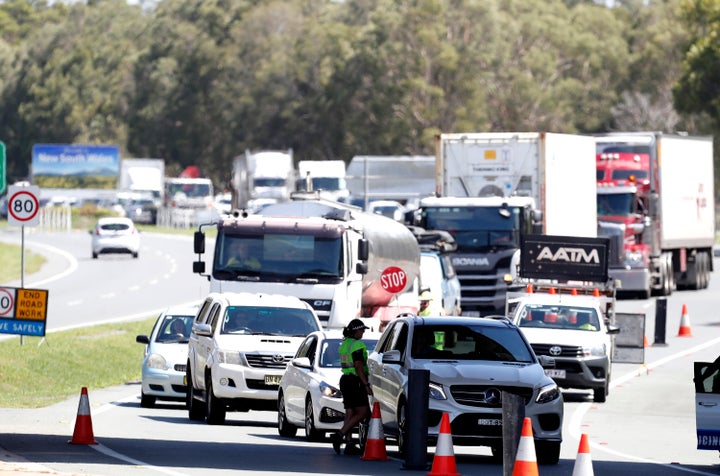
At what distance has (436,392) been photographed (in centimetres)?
1767

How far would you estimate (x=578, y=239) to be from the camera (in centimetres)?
3306

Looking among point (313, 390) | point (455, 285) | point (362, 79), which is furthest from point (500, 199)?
point (362, 79)

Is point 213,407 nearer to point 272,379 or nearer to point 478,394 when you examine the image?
point 272,379

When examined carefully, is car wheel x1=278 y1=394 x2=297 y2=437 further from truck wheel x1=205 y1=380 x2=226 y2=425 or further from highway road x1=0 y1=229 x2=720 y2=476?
truck wheel x1=205 y1=380 x2=226 y2=425

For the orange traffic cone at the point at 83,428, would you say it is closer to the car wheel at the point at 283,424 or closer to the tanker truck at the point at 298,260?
the car wheel at the point at 283,424

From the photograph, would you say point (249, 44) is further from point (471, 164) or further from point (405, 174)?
point (471, 164)

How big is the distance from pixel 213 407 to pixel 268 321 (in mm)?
1543

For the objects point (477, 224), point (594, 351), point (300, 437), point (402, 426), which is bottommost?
point (300, 437)

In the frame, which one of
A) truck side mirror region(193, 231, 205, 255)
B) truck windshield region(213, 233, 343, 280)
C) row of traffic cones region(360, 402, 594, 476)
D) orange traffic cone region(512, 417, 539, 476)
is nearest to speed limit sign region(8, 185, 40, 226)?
truck side mirror region(193, 231, 205, 255)

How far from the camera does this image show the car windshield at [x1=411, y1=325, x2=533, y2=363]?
18500 millimetres

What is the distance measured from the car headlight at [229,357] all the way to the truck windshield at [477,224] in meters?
16.1

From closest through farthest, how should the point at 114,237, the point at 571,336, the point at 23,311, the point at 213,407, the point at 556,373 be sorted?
the point at 213,407
the point at 23,311
the point at 556,373
the point at 571,336
the point at 114,237

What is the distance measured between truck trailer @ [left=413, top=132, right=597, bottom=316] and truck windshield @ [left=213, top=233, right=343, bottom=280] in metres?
7.50

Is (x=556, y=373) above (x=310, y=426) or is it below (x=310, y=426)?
above
